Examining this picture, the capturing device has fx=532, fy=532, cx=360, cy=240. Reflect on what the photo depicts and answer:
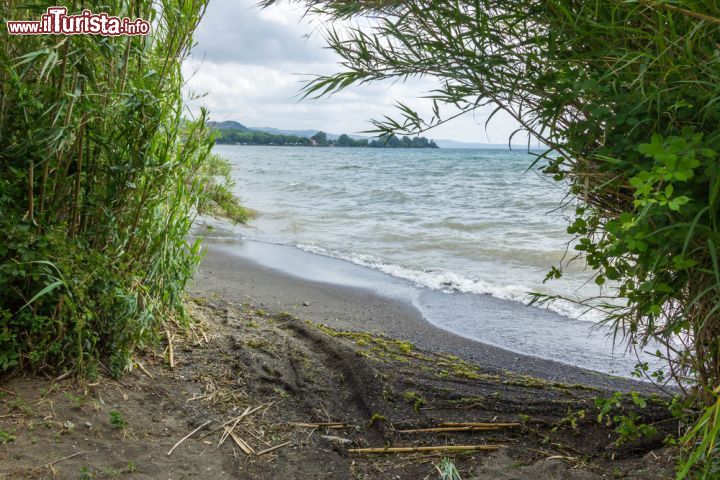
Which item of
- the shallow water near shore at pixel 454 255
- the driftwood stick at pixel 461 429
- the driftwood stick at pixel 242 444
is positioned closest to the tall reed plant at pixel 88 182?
the driftwood stick at pixel 242 444

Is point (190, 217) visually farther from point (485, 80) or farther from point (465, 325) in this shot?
point (465, 325)

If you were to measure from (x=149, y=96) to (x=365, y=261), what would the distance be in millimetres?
6940

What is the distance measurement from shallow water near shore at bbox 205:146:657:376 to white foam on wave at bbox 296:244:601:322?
0.05ft

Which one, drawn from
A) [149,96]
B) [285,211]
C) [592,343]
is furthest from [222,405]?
[285,211]

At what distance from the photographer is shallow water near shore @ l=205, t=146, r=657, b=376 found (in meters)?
6.04

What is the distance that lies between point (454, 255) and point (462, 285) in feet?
7.75

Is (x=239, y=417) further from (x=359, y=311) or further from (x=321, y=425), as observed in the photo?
(x=359, y=311)

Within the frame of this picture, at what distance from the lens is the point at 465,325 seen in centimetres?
632

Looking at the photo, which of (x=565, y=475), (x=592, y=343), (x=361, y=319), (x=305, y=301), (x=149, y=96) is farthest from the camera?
(x=305, y=301)

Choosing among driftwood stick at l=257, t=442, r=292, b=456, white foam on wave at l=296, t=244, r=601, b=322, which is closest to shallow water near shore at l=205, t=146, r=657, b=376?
white foam on wave at l=296, t=244, r=601, b=322

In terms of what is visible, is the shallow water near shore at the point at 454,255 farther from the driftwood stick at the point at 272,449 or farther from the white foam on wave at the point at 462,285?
the driftwood stick at the point at 272,449

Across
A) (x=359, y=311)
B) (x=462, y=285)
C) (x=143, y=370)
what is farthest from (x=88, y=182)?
(x=462, y=285)

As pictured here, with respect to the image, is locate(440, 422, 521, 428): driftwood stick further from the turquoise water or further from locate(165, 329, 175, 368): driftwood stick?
locate(165, 329, 175, 368): driftwood stick

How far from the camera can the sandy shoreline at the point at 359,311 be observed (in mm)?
4828
